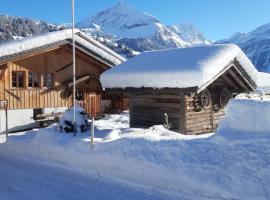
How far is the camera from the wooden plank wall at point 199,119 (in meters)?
16.6

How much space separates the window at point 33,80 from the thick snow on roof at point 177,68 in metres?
6.62

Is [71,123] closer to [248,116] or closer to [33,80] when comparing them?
[248,116]

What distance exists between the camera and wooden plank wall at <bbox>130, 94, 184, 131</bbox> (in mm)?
16373

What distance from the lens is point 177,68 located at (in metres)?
15.2

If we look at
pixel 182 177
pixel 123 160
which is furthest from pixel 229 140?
pixel 123 160

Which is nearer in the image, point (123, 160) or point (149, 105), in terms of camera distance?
point (123, 160)

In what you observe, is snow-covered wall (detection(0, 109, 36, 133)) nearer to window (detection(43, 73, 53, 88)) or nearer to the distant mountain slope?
window (detection(43, 73, 53, 88))

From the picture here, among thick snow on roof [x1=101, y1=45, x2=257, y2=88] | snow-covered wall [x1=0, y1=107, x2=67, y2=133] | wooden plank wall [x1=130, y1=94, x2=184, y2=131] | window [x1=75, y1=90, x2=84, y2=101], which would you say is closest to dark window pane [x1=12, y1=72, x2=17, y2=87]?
snow-covered wall [x1=0, y1=107, x2=67, y2=133]

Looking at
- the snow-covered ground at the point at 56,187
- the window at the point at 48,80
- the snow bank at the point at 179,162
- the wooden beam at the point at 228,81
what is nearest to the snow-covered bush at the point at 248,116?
the snow bank at the point at 179,162

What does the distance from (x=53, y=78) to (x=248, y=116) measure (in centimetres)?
1591

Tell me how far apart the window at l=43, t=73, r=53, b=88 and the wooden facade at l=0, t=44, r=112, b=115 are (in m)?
0.13

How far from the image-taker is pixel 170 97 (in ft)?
53.8

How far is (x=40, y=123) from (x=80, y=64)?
5.15 metres

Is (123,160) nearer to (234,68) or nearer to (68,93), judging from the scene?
(234,68)
